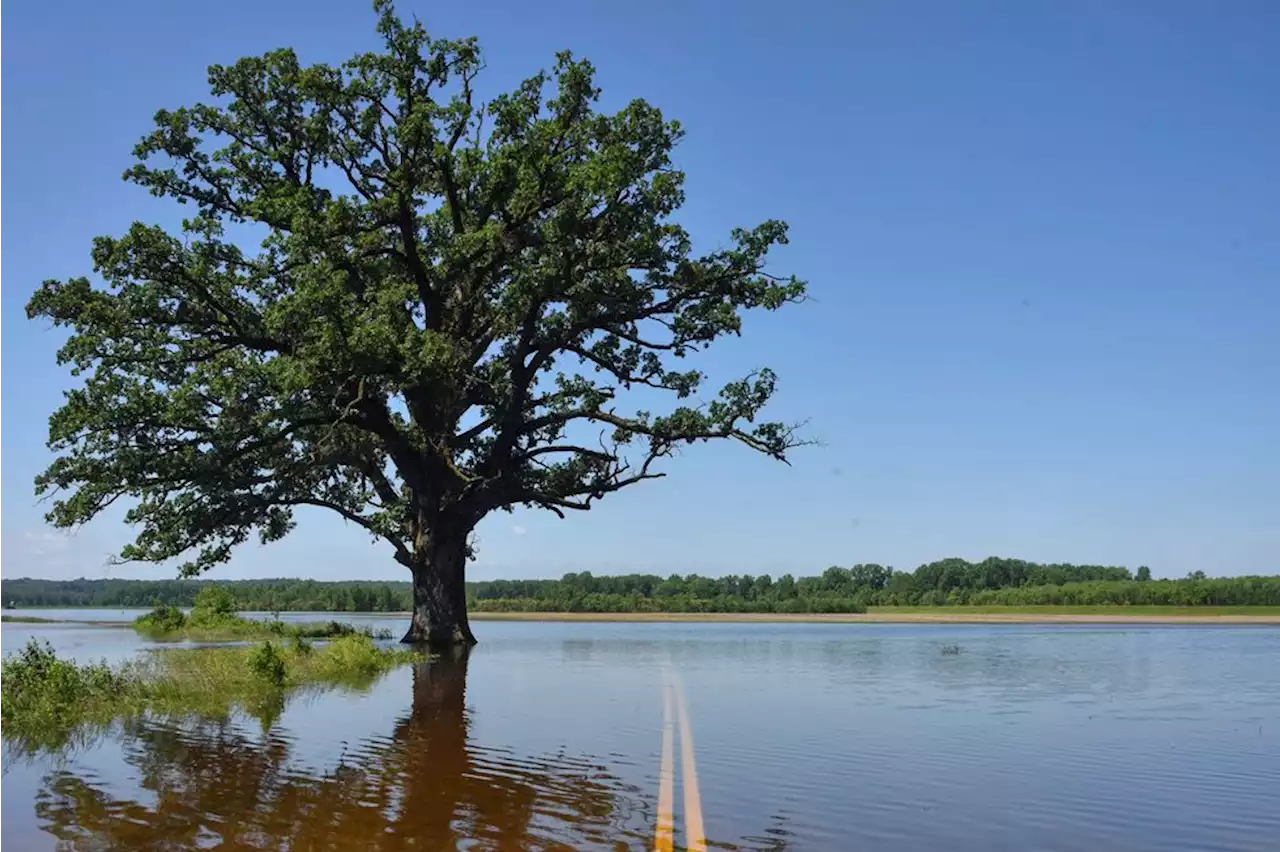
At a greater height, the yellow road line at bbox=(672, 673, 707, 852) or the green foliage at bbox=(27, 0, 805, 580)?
the green foliage at bbox=(27, 0, 805, 580)

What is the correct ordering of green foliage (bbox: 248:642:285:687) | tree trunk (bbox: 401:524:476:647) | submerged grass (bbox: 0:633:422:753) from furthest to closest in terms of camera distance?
tree trunk (bbox: 401:524:476:647)
green foliage (bbox: 248:642:285:687)
submerged grass (bbox: 0:633:422:753)

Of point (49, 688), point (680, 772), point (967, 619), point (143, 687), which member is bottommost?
point (967, 619)

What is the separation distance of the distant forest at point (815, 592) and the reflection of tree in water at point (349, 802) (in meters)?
82.8

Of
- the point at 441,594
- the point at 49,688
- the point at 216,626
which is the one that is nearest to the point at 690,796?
the point at 49,688

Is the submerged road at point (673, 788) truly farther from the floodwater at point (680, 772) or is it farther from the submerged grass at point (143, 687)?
the submerged grass at point (143, 687)

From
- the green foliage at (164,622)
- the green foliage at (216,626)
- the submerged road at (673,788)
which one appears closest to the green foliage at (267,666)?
the submerged road at (673,788)

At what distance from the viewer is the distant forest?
4707 inches

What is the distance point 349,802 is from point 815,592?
509 ft

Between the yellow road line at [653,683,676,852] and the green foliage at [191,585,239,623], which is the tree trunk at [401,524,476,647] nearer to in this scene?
the green foliage at [191,585,239,623]

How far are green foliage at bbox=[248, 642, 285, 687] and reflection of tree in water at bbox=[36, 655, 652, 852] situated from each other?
7.38 m

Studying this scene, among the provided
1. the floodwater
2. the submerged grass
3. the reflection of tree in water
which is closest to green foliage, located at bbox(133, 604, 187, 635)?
the submerged grass

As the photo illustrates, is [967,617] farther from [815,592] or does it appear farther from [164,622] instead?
[164,622]

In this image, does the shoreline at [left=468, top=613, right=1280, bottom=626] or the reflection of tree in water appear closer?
Result: the reflection of tree in water

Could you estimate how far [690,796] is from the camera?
10734 mm
